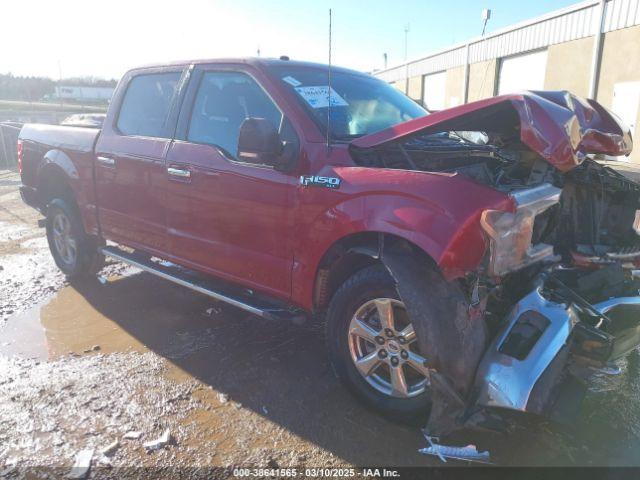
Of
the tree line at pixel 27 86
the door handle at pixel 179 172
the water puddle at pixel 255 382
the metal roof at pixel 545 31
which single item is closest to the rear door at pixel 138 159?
the door handle at pixel 179 172

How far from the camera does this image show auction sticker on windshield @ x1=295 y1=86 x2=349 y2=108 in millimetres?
3361

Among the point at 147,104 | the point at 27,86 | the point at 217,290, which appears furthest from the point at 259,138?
the point at 27,86

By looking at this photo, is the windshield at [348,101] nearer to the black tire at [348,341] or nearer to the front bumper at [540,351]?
the black tire at [348,341]

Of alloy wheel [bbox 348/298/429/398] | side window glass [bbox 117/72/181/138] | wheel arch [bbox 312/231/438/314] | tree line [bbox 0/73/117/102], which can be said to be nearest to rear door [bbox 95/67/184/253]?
side window glass [bbox 117/72/181/138]

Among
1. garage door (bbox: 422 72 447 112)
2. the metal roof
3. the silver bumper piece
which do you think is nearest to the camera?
the silver bumper piece

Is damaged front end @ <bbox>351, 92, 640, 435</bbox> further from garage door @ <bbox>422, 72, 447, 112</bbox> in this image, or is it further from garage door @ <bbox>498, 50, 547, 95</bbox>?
garage door @ <bbox>422, 72, 447, 112</bbox>

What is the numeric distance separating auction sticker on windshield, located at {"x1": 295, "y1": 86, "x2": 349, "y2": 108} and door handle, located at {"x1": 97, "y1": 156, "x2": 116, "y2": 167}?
6.62ft

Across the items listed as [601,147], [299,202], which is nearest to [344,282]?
[299,202]

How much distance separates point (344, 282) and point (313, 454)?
0.99 metres

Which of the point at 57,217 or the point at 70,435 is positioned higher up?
the point at 57,217

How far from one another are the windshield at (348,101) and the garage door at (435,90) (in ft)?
67.6

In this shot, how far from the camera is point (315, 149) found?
3055 mm

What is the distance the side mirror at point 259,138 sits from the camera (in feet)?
9.62

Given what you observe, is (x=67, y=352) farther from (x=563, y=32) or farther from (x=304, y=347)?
(x=563, y=32)
